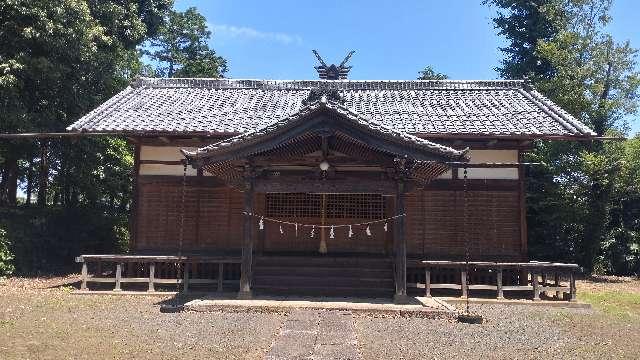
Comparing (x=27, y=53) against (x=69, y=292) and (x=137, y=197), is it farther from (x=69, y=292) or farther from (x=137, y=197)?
(x=69, y=292)

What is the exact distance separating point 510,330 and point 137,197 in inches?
409

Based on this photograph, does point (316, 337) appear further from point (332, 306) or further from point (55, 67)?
point (55, 67)

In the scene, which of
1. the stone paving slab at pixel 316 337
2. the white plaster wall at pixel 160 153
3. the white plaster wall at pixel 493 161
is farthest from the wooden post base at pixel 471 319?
the white plaster wall at pixel 160 153

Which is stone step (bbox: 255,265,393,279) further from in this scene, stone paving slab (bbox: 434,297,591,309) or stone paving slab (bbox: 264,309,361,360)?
stone paving slab (bbox: 264,309,361,360)

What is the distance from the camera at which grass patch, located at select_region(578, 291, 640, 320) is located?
11.0 metres

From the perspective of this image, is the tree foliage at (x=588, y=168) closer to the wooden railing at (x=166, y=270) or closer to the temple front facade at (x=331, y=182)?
the temple front facade at (x=331, y=182)

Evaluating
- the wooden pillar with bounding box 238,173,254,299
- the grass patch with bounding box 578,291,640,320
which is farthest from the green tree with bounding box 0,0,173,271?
the grass patch with bounding box 578,291,640,320

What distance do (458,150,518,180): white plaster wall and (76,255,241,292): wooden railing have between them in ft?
22.5

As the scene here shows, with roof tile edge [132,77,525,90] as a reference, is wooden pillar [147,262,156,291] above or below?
below

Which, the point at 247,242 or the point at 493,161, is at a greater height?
the point at 493,161

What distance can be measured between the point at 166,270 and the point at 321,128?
6152 mm

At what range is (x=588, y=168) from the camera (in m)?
18.9

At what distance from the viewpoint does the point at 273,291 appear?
11.6 metres


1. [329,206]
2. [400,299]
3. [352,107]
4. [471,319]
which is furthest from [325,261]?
[352,107]
